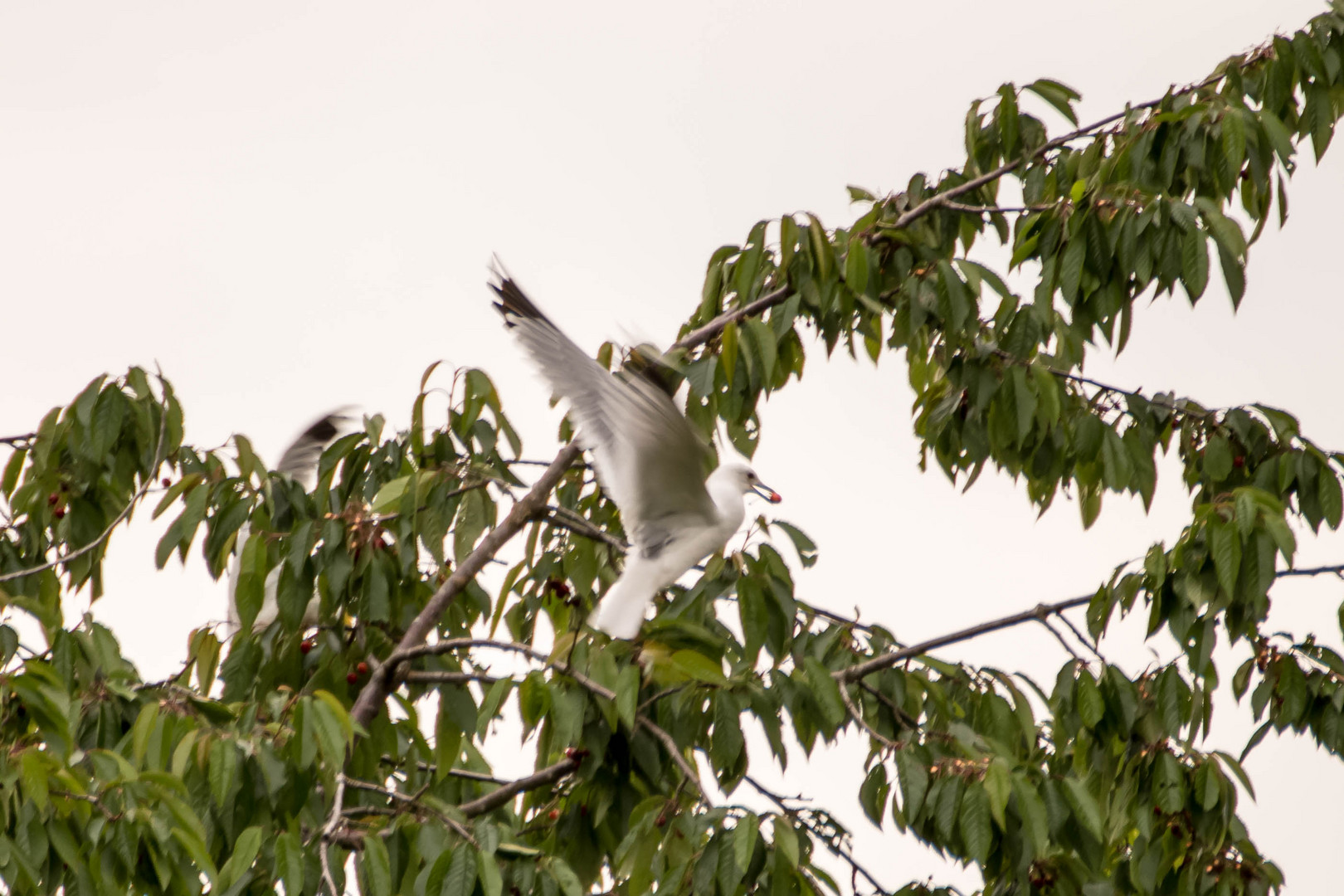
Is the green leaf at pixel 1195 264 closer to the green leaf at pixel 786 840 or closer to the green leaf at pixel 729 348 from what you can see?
the green leaf at pixel 729 348

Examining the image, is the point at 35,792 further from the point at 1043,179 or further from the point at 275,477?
the point at 1043,179

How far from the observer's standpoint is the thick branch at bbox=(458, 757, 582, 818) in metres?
3.55

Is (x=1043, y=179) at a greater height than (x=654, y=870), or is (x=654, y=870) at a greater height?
(x=1043, y=179)

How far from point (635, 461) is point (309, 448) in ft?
10.6

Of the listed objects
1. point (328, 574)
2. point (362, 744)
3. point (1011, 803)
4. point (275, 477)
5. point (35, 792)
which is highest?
point (275, 477)

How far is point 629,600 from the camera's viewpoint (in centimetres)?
448

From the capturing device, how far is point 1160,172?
429 cm

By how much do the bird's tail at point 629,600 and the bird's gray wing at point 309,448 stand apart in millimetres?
3051

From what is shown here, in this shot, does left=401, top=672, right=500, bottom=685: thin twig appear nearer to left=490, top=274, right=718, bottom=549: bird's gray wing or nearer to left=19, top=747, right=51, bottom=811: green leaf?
left=490, top=274, right=718, bottom=549: bird's gray wing

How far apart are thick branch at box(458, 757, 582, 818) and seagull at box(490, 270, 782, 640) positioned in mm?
707

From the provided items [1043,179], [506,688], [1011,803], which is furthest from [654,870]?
[1043,179]

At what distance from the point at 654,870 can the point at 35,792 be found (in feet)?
3.71

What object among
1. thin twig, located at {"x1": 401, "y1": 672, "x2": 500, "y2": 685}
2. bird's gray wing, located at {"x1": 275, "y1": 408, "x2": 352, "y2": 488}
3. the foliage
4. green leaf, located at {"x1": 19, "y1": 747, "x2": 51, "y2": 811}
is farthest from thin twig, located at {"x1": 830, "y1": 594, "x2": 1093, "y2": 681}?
bird's gray wing, located at {"x1": 275, "y1": 408, "x2": 352, "y2": 488}

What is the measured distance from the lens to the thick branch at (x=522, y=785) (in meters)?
3.55
